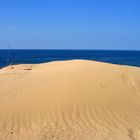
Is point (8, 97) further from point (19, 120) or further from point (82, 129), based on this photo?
point (82, 129)

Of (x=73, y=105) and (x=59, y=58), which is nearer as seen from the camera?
(x=73, y=105)

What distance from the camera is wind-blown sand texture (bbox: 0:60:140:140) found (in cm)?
945

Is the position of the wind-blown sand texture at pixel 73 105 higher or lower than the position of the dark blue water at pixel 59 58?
higher

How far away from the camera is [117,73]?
13.4 metres

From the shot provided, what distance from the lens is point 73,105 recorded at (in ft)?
36.3

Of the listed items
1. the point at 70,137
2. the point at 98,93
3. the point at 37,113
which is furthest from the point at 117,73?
the point at 70,137

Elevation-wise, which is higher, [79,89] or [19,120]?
[79,89]

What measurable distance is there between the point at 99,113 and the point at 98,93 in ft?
3.90

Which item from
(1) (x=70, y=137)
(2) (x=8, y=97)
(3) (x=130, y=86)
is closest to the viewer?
(1) (x=70, y=137)

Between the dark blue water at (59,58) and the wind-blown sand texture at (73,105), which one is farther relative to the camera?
the dark blue water at (59,58)

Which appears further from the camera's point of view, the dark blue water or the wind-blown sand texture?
the dark blue water

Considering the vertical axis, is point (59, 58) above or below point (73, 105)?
below

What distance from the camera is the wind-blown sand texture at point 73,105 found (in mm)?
9453

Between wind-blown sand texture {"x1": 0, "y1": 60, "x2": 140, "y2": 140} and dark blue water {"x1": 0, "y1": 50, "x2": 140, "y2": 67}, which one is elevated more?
wind-blown sand texture {"x1": 0, "y1": 60, "x2": 140, "y2": 140}
